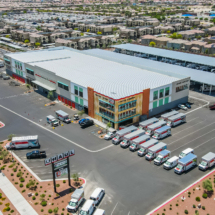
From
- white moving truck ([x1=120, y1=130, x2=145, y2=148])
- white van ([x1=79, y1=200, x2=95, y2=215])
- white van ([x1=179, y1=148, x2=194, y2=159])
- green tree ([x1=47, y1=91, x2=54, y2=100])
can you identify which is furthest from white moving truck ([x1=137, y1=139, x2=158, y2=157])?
green tree ([x1=47, y1=91, x2=54, y2=100])

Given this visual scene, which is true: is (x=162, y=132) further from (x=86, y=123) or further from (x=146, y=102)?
(x=86, y=123)

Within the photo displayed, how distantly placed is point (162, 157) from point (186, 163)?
424 centimetres

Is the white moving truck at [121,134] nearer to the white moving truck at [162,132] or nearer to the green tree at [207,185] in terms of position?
the white moving truck at [162,132]

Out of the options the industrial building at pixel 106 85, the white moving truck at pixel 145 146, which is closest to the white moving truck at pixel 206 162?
the white moving truck at pixel 145 146

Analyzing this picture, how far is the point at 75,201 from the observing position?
36.6 meters

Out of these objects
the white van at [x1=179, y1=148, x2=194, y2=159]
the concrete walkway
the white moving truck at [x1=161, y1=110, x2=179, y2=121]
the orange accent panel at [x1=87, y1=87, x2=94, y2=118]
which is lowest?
the concrete walkway

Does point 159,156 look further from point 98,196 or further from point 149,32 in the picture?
point 149,32

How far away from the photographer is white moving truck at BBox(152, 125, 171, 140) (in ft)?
179

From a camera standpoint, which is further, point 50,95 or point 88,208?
point 50,95

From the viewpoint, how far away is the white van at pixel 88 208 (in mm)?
34906

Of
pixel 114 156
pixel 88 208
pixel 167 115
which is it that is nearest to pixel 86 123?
pixel 114 156

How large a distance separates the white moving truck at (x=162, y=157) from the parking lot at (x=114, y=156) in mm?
913

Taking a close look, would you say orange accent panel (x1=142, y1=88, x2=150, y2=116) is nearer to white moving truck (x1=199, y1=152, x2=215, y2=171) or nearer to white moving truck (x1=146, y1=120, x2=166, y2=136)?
white moving truck (x1=146, y1=120, x2=166, y2=136)

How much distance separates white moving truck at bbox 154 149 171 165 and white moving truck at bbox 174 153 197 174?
297cm
